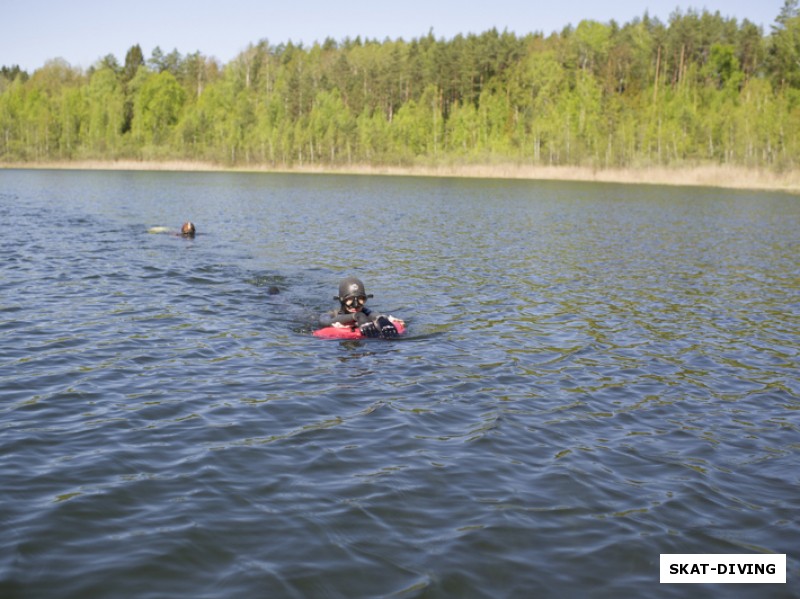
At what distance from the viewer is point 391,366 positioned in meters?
12.6

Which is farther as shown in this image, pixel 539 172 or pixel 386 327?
pixel 539 172

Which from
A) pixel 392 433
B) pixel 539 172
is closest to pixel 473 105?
pixel 539 172

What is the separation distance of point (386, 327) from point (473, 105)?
122 meters

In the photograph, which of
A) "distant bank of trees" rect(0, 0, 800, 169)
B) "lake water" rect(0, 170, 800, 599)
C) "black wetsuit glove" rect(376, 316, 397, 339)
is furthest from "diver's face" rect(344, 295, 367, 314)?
"distant bank of trees" rect(0, 0, 800, 169)

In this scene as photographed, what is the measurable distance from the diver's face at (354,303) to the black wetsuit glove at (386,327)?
0.64m

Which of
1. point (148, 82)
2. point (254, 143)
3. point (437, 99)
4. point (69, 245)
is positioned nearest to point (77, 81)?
point (148, 82)

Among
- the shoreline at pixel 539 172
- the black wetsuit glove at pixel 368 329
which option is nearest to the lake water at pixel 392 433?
the black wetsuit glove at pixel 368 329

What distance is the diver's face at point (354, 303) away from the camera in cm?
1467

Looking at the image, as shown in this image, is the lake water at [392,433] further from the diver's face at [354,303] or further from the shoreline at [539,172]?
the shoreline at [539,172]

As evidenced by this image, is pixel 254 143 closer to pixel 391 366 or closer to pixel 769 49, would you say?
pixel 769 49

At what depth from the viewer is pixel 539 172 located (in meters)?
89.7

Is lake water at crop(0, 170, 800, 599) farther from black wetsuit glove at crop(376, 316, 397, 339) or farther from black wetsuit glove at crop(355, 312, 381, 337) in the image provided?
black wetsuit glove at crop(376, 316, 397, 339)

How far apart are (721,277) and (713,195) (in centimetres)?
4492

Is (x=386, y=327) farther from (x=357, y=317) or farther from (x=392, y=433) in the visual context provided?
(x=392, y=433)
